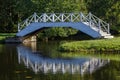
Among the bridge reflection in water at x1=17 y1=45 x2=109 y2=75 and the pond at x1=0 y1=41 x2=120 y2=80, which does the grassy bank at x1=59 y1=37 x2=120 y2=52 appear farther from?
the bridge reflection in water at x1=17 y1=45 x2=109 y2=75

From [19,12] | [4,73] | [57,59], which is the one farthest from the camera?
[19,12]

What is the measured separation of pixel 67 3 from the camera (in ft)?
187

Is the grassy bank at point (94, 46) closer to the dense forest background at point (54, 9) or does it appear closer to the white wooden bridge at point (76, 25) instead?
the white wooden bridge at point (76, 25)

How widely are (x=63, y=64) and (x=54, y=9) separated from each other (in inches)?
1184

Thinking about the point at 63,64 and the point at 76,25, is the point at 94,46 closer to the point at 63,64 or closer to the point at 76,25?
the point at 63,64

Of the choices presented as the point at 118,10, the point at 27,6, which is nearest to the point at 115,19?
the point at 118,10

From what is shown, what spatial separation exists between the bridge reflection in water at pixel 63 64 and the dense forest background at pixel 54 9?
25735mm

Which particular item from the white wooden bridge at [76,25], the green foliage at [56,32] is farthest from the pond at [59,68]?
the green foliage at [56,32]

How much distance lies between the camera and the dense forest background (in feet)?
188

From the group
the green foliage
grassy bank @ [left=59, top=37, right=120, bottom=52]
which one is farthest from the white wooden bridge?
grassy bank @ [left=59, top=37, right=120, bottom=52]

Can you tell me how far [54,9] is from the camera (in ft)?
187

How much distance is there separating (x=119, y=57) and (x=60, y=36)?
2896 cm

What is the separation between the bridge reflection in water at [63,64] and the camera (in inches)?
979

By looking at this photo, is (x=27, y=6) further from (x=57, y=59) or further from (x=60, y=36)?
(x=57, y=59)
